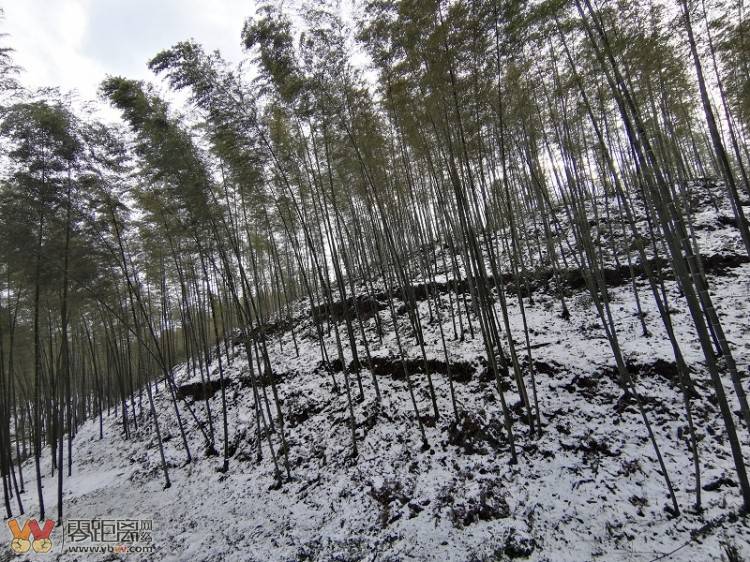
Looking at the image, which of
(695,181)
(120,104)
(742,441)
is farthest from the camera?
(695,181)

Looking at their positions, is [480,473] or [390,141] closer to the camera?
[480,473]

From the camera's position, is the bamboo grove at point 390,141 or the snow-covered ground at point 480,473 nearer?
the snow-covered ground at point 480,473

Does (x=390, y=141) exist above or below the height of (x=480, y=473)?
above

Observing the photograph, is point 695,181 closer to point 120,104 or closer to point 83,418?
point 120,104

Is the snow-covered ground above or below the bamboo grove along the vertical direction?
below

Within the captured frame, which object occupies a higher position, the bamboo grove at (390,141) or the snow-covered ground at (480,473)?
the bamboo grove at (390,141)

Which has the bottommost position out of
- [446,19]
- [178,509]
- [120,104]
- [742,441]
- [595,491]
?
[178,509]

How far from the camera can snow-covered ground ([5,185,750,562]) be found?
291 centimetres

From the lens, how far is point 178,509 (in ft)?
16.8

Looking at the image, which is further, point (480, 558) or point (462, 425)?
point (462, 425)

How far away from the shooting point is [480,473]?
380 centimetres

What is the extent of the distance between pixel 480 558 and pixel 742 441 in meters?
2.85

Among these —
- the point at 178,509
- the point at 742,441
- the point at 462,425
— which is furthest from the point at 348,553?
the point at 742,441

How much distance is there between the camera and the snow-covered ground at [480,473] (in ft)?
9.53
